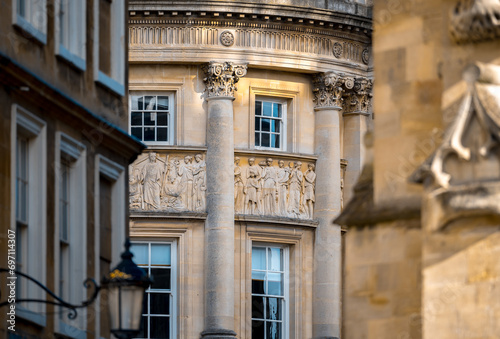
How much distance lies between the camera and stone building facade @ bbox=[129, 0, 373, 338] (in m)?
50.7

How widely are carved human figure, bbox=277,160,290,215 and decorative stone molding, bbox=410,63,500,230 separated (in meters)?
32.8

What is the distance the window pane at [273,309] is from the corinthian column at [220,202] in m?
1.44

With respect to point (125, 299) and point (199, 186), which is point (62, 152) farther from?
point (199, 186)

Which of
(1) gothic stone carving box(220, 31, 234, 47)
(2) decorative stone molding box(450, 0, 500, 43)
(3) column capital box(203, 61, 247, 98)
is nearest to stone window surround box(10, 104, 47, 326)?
(2) decorative stone molding box(450, 0, 500, 43)

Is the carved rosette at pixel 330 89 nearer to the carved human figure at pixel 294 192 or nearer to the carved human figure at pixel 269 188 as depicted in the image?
the carved human figure at pixel 294 192

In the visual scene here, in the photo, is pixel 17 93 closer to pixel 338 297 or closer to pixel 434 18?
pixel 434 18

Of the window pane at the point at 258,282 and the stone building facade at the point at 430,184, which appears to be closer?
the stone building facade at the point at 430,184

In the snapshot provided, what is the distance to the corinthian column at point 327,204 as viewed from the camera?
51781 mm

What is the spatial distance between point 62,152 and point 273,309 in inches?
880

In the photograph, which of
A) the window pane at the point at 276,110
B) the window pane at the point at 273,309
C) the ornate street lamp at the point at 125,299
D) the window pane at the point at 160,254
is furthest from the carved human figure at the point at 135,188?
the ornate street lamp at the point at 125,299

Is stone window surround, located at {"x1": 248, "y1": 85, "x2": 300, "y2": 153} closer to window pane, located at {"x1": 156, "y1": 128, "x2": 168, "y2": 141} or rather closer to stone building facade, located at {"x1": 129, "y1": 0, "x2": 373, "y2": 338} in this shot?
stone building facade, located at {"x1": 129, "y1": 0, "x2": 373, "y2": 338}

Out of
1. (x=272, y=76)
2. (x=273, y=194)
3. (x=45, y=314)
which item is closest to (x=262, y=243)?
(x=273, y=194)

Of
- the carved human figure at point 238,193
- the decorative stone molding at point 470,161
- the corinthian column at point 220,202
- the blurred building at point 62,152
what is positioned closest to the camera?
the decorative stone molding at point 470,161

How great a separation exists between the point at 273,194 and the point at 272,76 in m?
3.57
